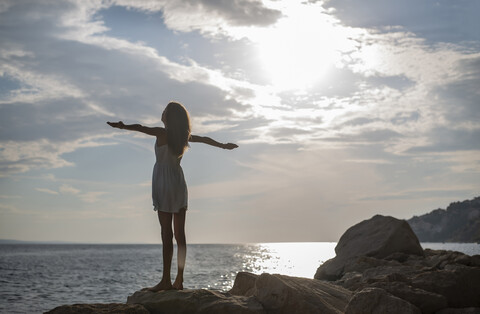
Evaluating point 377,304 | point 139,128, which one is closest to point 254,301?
point 377,304

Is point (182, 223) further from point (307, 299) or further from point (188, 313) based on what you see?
point (307, 299)

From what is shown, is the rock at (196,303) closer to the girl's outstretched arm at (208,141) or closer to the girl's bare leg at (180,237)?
the girl's bare leg at (180,237)

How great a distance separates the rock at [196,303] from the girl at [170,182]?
1.05 ft

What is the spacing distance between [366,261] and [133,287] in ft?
62.1

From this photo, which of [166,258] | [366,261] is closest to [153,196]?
[166,258]

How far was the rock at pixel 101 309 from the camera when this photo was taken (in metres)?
6.16

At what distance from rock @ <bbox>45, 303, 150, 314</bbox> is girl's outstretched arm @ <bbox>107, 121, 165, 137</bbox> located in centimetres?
250

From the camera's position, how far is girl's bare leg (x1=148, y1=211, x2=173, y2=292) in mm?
6953

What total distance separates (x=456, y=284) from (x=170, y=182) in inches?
203

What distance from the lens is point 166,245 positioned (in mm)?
6934

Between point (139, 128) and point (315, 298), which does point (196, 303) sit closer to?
point (315, 298)

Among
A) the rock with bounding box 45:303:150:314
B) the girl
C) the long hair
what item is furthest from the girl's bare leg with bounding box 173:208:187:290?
the long hair

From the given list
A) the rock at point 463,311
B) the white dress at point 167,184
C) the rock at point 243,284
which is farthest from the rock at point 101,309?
the rock at point 463,311

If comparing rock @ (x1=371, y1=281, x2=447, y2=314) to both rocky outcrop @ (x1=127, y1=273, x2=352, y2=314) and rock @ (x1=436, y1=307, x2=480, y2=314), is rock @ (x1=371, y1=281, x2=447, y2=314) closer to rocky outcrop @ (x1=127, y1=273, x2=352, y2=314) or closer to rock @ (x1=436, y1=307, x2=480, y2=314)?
rock @ (x1=436, y1=307, x2=480, y2=314)
